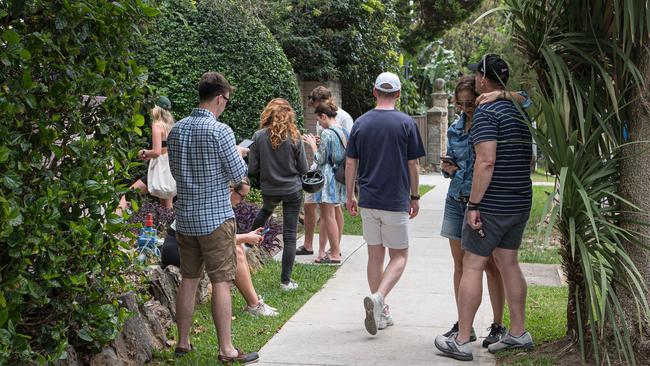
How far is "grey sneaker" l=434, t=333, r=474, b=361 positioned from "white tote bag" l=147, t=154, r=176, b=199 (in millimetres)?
4635

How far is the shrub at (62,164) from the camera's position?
4.02 meters

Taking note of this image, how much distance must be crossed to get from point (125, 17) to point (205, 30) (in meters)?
7.45

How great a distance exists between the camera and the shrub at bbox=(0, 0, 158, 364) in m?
4.02

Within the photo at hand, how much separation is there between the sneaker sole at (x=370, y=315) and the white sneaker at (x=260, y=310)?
1.04 metres

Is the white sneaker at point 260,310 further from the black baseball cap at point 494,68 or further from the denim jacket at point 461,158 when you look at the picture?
the black baseball cap at point 494,68

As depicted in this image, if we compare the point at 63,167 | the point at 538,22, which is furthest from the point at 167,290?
the point at 538,22

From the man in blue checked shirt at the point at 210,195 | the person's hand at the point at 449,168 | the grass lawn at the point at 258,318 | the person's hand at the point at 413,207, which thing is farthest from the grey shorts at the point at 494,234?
the grass lawn at the point at 258,318

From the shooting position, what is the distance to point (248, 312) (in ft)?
23.2

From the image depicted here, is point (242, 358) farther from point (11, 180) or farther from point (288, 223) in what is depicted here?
point (288, 223)

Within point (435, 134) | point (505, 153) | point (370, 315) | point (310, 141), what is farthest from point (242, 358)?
point (435, 134)

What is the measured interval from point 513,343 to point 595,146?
1515mm

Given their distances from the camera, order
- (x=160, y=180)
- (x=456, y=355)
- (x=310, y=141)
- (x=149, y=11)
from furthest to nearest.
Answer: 1. (x=160, y=180)
2. (x=310, y=141)
3. (x=456, y=355)
4. (x=149, y=11)

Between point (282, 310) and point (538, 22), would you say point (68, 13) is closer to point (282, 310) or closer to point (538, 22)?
point (538, 22)

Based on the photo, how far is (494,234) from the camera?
5.71 m
